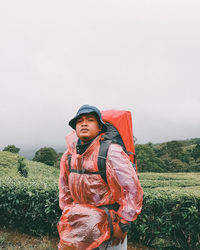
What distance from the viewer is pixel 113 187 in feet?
6.09

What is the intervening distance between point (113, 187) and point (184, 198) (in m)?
2.62

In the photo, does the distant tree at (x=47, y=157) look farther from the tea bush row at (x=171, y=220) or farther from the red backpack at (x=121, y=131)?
the red backpack at (x=121, y=131)

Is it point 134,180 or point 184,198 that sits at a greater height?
point 134,180

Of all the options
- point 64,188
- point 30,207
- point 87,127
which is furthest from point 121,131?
point 30,207

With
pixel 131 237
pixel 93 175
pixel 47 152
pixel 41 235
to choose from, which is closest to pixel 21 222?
pixel 41 235

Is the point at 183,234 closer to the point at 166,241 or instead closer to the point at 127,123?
the point at 166,241

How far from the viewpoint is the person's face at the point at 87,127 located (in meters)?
1.99

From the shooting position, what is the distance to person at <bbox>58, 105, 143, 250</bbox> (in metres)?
1.79

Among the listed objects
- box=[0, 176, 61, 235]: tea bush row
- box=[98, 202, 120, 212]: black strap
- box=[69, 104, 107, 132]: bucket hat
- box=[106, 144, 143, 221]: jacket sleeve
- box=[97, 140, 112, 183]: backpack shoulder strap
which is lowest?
box=[0, 176, 61, 235]: tea bush row

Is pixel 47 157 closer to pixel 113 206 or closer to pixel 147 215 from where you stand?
pixel 147 215

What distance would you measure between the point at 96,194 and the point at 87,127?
0.60 metres

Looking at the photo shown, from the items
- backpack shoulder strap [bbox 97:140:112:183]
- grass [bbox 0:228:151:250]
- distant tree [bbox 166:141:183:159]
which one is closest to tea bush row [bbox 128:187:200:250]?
grass [bbox 0:228:151:250]

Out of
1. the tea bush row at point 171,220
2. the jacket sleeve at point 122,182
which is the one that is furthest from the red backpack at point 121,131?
the tea bush row at point 171,220

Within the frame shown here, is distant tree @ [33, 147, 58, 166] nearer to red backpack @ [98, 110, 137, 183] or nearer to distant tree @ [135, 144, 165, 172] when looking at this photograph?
distant tree @ [135, 144, 165, 172]
